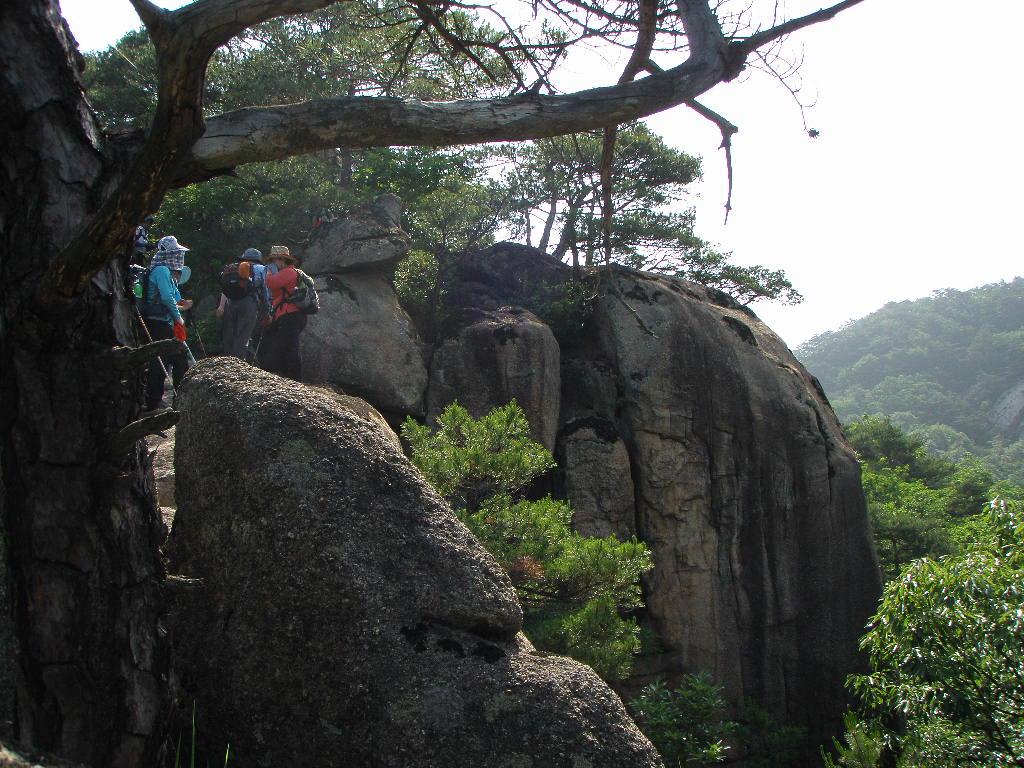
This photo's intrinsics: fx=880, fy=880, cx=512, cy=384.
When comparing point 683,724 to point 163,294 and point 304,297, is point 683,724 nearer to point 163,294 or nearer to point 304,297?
point 163,294

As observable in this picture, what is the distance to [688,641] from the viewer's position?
13211mm

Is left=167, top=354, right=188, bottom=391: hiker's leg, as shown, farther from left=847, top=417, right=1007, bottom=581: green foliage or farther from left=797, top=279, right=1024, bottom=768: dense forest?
left=847, top=417, right=1007, bottom=581: green foliage

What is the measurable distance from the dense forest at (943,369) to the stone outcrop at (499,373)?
48002 mm

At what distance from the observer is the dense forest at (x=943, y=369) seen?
67062 mm

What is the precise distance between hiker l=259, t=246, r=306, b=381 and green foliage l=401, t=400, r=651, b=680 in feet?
11.3

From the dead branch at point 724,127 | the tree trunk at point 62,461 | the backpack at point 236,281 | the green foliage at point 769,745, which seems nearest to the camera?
the tree trunk at point 62,461

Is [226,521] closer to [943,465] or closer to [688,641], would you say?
[688,641]

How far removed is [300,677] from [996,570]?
6.41 m

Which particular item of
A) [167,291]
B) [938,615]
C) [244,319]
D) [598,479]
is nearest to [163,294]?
[167,291]

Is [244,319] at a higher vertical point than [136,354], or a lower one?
higher

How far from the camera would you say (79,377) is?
3256 mm

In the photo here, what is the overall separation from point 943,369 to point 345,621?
87.8m

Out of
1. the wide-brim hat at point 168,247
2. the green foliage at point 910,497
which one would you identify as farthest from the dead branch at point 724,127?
the green foliage at point 910,497

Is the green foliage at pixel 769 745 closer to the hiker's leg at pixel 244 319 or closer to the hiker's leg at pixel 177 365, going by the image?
the hiker's leg at pixel 244 319
